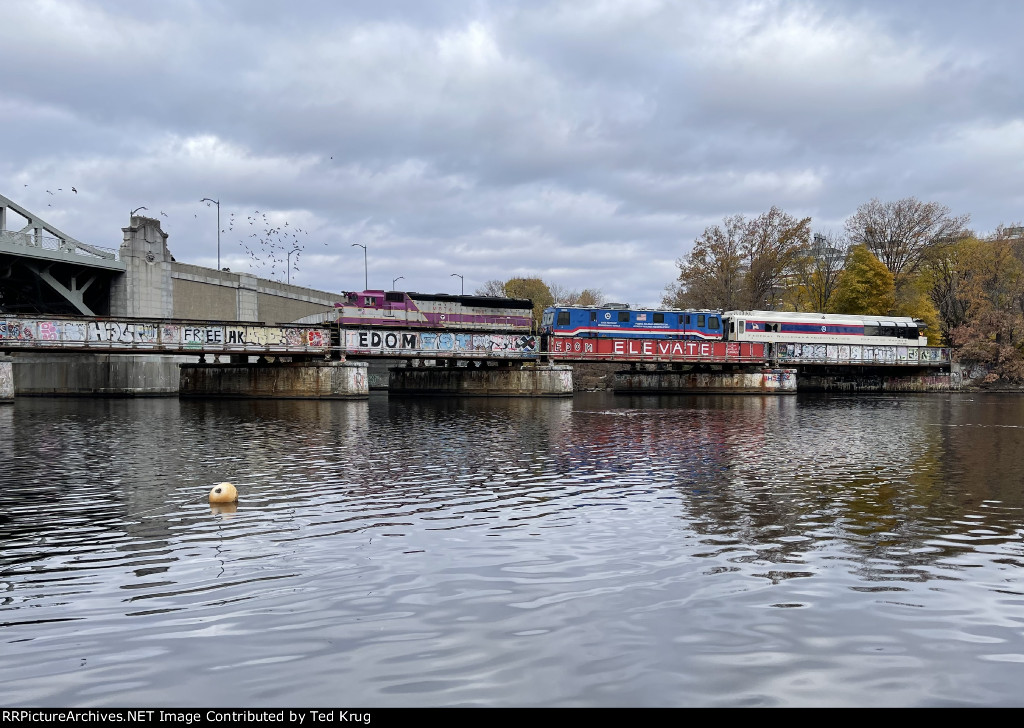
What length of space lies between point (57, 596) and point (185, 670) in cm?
319

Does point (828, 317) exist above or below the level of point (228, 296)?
below

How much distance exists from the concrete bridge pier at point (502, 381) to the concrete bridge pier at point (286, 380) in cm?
1232

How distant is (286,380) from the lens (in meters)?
58.7

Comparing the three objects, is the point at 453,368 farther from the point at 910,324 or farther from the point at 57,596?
the point at 57,596

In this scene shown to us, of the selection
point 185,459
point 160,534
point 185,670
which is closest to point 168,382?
point 185,459

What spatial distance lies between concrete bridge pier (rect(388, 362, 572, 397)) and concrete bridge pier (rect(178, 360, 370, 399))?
12.3 meters

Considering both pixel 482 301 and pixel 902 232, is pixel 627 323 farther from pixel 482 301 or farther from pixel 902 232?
pixel 902 232

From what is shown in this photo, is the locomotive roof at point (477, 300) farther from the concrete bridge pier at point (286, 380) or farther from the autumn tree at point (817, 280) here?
the autumn tree at point (817, 280)

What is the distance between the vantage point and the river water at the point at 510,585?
656cm

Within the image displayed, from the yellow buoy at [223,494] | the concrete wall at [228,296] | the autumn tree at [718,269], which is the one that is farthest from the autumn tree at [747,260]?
the yellow buoy at [223,494]

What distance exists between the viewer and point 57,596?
8836 mm

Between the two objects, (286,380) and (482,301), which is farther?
(482,301)

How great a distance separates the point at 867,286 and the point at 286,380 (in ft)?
244

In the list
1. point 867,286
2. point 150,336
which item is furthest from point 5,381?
point 867,286
